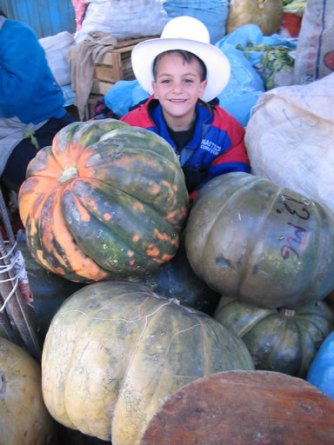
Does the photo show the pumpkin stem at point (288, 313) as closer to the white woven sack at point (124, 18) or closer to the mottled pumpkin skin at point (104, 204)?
the mottled pumpkin skin at point (104, 204)

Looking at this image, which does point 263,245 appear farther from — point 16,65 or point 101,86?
point 101,86

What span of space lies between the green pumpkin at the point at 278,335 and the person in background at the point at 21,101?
1686mm

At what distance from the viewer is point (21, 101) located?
2607mm

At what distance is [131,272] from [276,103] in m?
1.17

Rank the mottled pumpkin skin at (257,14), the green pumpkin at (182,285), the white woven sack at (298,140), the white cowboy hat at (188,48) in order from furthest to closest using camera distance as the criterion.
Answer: the mottled pumpkin skin at (257,14), the white cowboy hat at (188,48), the white woven sack at (298,140), the green pumpkin at (182,285)

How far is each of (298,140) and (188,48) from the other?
721 millimetres

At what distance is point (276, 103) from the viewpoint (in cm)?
210

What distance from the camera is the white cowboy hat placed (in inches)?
84.7


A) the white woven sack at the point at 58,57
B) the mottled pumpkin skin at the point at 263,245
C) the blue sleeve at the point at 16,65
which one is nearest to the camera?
the mottled pumpkin skin at the point at 263,245

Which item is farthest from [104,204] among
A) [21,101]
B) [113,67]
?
[113,67]

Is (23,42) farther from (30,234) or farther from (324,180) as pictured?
(324,180)

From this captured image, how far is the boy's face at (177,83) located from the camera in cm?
221

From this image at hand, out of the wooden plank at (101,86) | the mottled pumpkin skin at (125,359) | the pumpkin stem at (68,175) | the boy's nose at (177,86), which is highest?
the boy's nose at (177,86)

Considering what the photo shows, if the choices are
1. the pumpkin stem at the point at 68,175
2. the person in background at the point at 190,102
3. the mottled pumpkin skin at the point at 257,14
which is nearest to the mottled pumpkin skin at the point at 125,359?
the pumpkin stem at the point at 68,175
